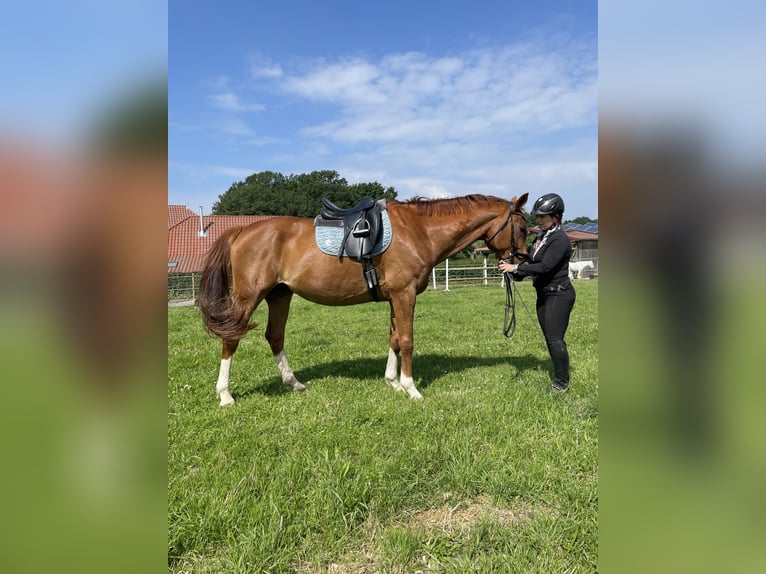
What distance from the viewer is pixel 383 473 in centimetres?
304

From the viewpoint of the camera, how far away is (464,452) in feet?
10.8

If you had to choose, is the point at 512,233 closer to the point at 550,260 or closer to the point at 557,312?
the point at 550,260

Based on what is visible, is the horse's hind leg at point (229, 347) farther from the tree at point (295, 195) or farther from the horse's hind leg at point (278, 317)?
the tree at point (295, 195)

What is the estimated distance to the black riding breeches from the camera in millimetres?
4715

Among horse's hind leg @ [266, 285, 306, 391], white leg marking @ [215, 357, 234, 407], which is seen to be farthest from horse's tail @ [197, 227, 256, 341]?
horse's hind leg @ [266, 285, 306, 391]

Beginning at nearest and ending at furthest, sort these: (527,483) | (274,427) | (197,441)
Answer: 1. (527,483)
2. (197,441)
3. (274,427)

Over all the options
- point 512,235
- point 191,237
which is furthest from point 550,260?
point 191,237
